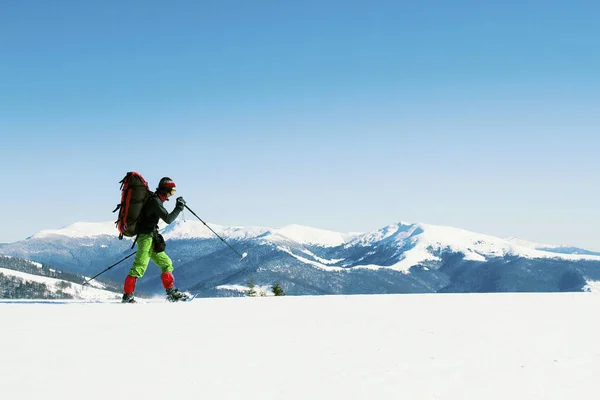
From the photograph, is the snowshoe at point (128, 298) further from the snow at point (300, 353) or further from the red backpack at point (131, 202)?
the snow at point (300, 353)

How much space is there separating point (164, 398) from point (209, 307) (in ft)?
16.4

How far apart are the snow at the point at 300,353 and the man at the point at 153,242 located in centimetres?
193

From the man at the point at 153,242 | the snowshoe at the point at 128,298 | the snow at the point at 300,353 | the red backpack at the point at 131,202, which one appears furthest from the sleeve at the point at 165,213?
the snow at the point at 300,353

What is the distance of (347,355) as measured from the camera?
17.5 feet

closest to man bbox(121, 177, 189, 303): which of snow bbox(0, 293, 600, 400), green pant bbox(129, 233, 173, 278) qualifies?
green pant bbox(129, 233, 173, 278)

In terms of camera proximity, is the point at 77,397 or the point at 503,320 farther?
the point at 503,320

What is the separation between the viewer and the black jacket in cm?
1076

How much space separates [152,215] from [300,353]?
6367 mm

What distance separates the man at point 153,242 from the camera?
10.6 meters

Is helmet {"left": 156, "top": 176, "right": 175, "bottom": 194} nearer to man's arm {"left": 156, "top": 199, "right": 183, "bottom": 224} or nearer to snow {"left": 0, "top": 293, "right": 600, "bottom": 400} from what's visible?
man's arm {"left": 156, "top": 199, "right": 183, "bottom": 224}

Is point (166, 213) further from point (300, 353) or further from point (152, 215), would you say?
point (300, 353)

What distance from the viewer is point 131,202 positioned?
10.6m

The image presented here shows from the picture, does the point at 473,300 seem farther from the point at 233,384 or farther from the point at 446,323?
the point at 233,384

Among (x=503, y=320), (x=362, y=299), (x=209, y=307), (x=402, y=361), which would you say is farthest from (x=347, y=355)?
(x=362, y=299)
